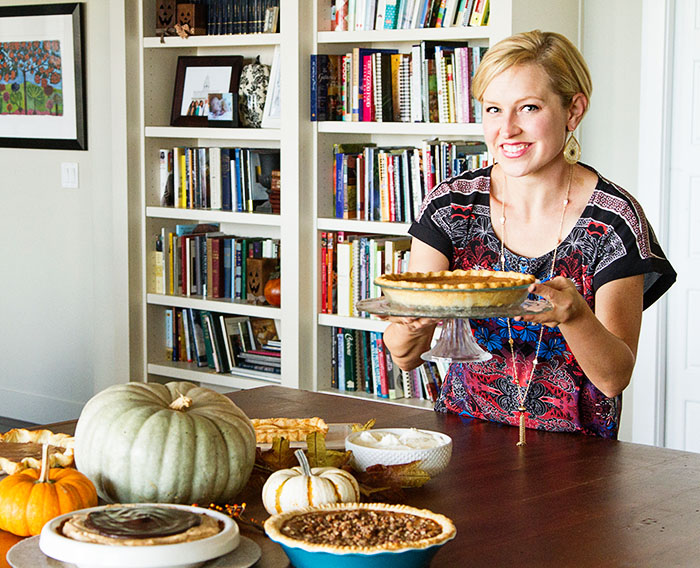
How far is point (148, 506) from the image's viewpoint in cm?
126

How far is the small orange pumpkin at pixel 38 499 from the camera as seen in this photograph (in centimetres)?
131

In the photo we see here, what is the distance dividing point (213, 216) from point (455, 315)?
9.43 ft

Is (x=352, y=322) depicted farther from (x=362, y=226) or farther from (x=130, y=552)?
(x=130, y=552)

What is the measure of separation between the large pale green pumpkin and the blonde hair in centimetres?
89

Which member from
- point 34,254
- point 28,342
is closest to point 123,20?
point 34,254

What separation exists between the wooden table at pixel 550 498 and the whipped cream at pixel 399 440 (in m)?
0.06

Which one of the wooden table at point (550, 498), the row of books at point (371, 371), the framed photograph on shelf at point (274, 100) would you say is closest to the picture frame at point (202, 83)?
the framed photograph on shelf at point (274, 100)

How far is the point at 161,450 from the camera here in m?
1.38

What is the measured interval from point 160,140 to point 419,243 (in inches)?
107

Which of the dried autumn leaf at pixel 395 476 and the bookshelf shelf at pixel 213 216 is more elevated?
the bookshelf shelf at pixel 213 216

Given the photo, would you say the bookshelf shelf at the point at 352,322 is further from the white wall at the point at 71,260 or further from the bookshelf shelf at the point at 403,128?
the white wall at the point at 71,260

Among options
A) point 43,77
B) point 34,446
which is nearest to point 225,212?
point 43,77

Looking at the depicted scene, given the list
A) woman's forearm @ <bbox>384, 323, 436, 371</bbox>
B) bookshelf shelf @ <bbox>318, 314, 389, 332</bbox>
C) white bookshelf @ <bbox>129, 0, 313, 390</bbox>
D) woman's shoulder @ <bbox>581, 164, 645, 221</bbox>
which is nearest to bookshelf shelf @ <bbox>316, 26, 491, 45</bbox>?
white bookshelf @ <bbox>129, 0, 313, 390</bbox>

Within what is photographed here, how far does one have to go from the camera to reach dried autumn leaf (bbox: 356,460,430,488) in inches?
58.1
